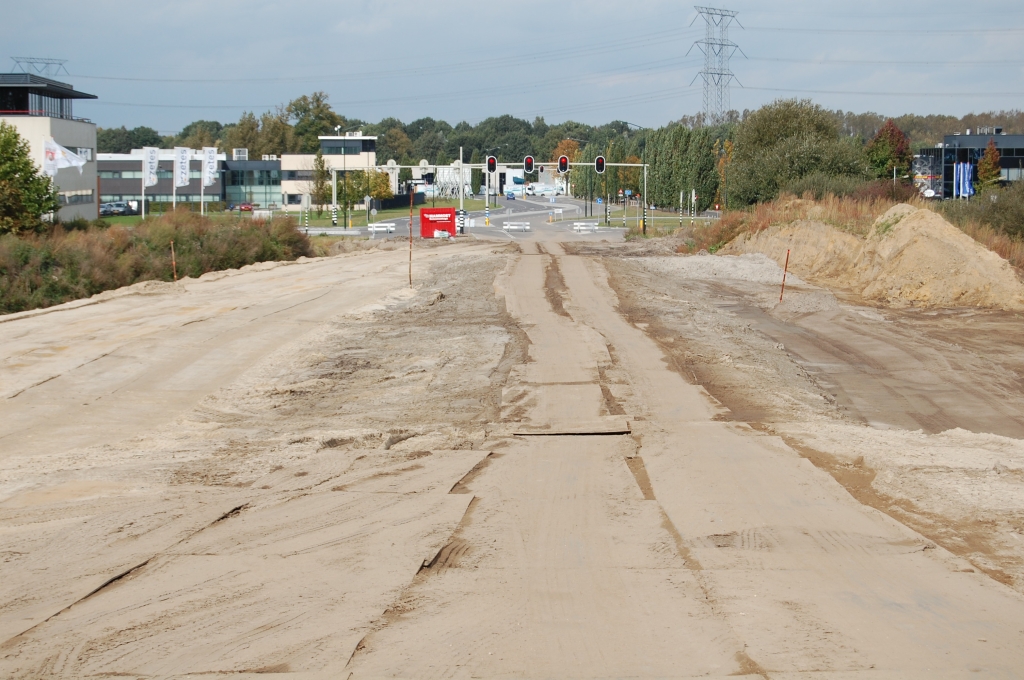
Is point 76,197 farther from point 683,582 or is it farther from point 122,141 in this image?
point 122,141

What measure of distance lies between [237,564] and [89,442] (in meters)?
6.53

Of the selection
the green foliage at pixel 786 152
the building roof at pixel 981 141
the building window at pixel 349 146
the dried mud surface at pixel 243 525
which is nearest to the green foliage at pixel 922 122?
the building roof at pixel 981 141

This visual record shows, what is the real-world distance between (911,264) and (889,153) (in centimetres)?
7064

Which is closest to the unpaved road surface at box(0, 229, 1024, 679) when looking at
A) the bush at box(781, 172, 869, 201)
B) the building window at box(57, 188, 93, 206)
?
the bush at box(781, 172, 869, 201)

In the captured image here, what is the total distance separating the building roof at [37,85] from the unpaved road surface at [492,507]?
49927mm

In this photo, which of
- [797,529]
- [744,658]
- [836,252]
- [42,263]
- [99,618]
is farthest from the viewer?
[836,252]

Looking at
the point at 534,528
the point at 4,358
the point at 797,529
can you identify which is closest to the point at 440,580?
the point at 534,528

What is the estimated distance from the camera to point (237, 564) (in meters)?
7.65

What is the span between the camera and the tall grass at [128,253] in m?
31.3

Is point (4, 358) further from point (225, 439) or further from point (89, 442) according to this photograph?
point (225, 439)

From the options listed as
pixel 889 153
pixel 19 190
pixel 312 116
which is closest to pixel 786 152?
pixel 19 190

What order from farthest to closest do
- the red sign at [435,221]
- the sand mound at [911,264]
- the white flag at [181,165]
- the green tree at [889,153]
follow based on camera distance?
the green tree at [889,153]
the white flag at [181,165]
the red sign at [435,221]
the sand mound at [911,264]

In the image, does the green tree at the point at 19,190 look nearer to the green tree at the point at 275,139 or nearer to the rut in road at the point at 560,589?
the rut in road at the point at 560,589

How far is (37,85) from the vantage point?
63531mm
